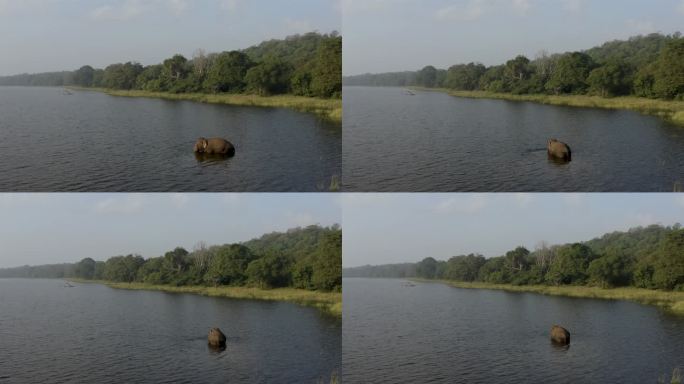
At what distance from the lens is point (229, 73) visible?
53.1 m

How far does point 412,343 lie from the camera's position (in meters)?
42.3

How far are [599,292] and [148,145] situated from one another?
40.2m

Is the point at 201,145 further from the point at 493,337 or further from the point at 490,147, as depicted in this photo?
the point at 493,337

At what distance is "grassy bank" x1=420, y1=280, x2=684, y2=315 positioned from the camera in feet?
161

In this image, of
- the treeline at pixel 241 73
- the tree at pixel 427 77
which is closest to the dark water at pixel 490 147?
the tree at pixel 427 77

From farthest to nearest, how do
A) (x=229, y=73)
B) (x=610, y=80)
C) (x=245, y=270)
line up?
(x=610, y=80), (x=229, y=73), (x=245, y=270)

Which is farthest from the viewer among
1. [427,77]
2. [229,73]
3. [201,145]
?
[229,73]

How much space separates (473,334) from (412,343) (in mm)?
5605

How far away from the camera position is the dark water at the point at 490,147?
39062mm

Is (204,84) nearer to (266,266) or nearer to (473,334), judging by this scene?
(266,266)

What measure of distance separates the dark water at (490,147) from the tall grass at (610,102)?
1016 mm

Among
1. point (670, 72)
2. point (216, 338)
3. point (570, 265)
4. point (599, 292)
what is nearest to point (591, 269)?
point (570, 265)

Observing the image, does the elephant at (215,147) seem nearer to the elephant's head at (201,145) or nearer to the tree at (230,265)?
the elephant's head at (201,145)

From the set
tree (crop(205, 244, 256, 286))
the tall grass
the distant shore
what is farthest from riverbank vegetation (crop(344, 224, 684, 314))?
tree (crop(205, 244, 256, 286))
